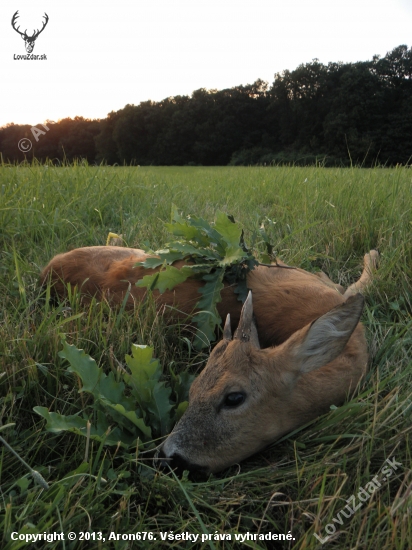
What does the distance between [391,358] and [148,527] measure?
1.73m

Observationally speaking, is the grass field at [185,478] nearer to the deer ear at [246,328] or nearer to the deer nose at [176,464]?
the deer nose at [176,464]

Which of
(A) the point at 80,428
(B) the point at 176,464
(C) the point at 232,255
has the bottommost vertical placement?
(B) the point at 176,464

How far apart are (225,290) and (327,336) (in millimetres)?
970

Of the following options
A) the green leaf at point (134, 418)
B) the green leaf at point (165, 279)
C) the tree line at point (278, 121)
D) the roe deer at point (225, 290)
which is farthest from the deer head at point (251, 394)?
the tree line at point (278, 121)

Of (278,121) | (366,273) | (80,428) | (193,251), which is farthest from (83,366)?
(278,121)

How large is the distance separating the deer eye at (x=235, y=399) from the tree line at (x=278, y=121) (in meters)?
21.7

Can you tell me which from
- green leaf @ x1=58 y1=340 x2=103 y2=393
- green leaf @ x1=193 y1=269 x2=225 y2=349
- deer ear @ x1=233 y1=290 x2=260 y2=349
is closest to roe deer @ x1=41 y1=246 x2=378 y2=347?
green leaf @ x1=193 y1=269 x2=225 y2=349

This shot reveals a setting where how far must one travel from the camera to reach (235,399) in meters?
2.15

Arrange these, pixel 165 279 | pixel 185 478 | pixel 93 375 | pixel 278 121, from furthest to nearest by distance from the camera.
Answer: pixel 278 121 < pixel 165 279 < pixel 93 375 < pixel 185 478

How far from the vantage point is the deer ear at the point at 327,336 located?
6.96 feet

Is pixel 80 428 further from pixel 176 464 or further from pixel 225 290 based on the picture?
pixel 225 290

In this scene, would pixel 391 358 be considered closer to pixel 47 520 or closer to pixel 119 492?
pixel 119 492

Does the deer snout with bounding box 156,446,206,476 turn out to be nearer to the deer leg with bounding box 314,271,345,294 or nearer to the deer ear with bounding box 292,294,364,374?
the deer ear with bounding box 292,294,364,374

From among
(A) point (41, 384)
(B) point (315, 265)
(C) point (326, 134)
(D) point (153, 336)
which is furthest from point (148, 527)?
(C) point (326, 134)
